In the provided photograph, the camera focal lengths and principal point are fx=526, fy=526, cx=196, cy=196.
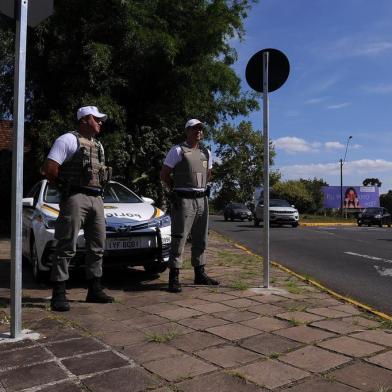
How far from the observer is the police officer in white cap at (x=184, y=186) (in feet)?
19.1

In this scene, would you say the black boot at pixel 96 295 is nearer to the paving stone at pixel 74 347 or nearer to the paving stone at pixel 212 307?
the paving stone at pixel 212 307

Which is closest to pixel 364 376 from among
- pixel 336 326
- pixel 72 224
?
pixel 336 326

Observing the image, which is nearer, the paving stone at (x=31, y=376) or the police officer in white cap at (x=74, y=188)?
the paving stone at (x=31, y=376)

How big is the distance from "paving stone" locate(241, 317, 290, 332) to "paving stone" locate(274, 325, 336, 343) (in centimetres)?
10

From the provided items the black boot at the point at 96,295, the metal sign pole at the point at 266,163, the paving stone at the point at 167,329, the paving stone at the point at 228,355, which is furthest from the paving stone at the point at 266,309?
the black boot at the point at 96,295

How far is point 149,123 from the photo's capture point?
43.2 feet

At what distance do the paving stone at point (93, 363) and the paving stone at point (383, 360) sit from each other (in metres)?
1.63

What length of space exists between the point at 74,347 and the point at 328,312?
7.70ft

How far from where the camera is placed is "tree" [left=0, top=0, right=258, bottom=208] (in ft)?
38.9

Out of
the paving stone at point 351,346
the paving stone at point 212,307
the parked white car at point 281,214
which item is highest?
the parked white car at point 281,214

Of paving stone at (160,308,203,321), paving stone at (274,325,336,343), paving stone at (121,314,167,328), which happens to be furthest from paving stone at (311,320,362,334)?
paving stone at (121,314,167,328)

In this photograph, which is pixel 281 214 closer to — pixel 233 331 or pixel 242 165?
pixel 233 331

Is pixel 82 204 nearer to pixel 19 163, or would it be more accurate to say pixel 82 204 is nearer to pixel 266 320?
pixel 19 163

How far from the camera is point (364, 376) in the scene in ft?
10.5
